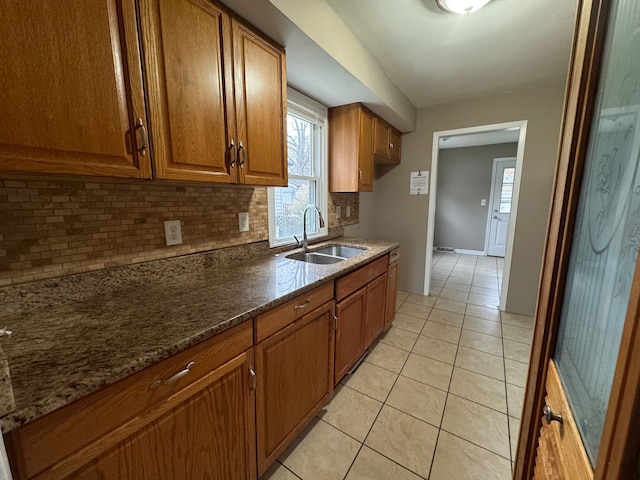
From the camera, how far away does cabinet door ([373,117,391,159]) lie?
101 inches

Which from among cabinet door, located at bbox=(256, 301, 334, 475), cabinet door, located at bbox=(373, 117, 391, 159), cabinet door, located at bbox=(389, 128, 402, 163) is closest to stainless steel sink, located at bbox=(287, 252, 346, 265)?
cabinet door, located at bbox=(256, 301, 334, 475)

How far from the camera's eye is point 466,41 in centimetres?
174

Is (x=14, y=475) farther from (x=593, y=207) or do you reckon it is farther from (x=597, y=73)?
(x=597, y=73)

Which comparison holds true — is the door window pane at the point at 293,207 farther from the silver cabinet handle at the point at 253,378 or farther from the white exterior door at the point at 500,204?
the white exterior door at the point at 500,204

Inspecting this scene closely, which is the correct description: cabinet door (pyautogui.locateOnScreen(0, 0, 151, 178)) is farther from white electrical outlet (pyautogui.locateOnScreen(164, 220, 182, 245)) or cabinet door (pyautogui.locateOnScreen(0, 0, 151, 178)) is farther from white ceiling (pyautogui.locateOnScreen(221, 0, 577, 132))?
white ceiling (pyautogui.locateOnScreen(221, 0, 577, 132))

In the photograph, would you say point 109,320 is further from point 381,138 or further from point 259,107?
point 381,138

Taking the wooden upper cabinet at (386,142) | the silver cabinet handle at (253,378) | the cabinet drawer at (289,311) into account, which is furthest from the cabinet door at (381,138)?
the silver cabinet handle at (253,378)

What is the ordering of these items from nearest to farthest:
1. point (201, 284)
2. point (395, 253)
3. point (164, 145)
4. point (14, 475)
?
1. point (14, 475)
2. point (164, 145)
3. point (201, 284)
4. point (395, 253)

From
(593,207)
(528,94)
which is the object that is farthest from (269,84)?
(528,94)

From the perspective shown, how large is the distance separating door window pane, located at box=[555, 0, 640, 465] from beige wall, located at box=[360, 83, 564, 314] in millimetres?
2518

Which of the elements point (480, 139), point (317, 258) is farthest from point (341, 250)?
point (480, 139)

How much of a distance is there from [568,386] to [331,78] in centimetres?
192

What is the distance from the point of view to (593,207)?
0.61 metres

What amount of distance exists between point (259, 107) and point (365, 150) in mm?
1347
